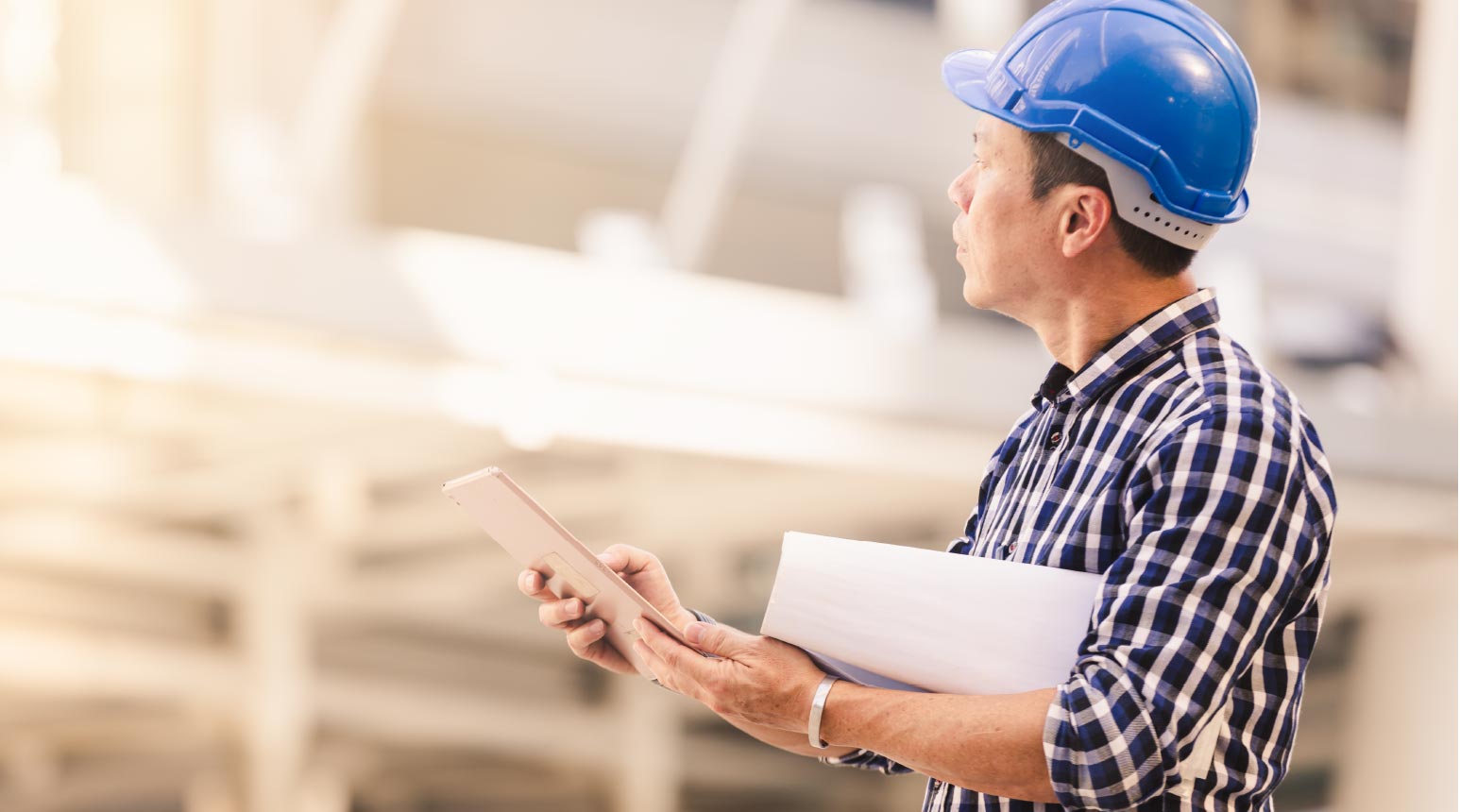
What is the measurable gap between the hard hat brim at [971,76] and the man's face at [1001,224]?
2 centimetres

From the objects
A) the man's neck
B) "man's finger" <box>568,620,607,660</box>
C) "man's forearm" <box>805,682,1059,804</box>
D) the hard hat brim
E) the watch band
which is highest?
the hard hat brim

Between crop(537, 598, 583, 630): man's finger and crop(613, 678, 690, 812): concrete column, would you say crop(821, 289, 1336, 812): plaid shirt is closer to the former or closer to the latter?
crop(537, 598, 583, 630): man's finger

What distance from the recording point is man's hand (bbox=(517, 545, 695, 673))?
1.37 metres

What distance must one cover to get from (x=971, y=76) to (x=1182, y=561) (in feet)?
1.63

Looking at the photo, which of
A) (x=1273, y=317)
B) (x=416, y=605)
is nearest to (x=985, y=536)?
(x=416, y=605)

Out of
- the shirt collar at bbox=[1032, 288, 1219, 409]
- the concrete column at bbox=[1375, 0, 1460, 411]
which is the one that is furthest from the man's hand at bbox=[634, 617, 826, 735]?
the concrete column at bbox=[1375, 0, 1460, 411]

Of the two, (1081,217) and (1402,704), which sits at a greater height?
(1402,704)

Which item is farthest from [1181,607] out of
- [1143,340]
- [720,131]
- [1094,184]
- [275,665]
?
[720,131]

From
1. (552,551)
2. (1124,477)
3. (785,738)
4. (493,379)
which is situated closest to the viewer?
(1124,477)

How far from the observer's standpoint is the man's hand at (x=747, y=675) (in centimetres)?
111

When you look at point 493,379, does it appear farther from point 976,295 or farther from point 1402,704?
point 1402,704

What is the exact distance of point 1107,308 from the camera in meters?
1.17

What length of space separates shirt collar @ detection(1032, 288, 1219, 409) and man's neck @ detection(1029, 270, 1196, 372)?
11 mm

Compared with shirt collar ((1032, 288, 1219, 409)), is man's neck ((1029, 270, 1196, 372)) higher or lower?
higher
